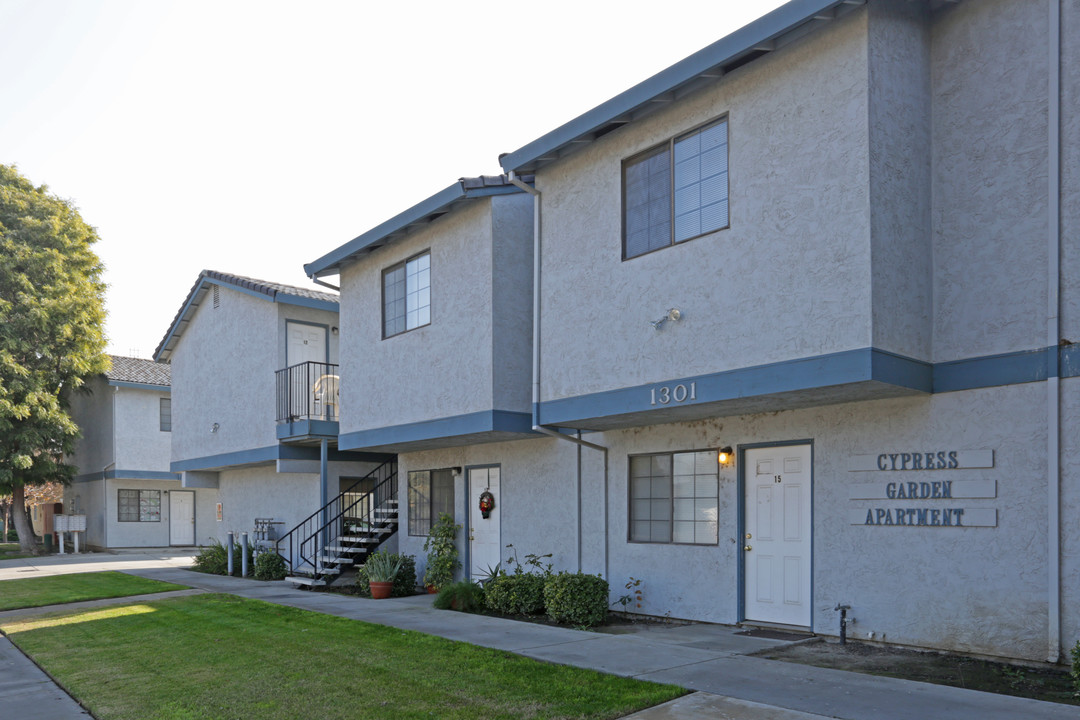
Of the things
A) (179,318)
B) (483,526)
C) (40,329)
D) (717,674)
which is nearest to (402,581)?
(483,526)

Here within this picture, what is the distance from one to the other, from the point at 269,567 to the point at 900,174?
50.2ft

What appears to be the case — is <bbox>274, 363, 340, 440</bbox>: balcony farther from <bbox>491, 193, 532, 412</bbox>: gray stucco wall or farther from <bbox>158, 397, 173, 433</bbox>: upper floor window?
<bbox>158, 397, 173, 433</bbox>: upper floor window

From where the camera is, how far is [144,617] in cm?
1287

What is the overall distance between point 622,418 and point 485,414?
8.61ft

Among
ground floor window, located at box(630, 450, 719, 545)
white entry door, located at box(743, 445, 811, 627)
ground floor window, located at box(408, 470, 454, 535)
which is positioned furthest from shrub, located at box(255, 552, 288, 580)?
white entry door, located at box(743, 445, 811, 627)

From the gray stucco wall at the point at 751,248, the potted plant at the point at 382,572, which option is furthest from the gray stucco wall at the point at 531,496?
the gray stucco wall at the point at 751,248

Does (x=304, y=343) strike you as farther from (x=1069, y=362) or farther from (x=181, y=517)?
(x=1069, y=362)

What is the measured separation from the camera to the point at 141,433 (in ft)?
101

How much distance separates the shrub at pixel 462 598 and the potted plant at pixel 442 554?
76.8 inches

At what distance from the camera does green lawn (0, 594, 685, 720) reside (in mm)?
7160

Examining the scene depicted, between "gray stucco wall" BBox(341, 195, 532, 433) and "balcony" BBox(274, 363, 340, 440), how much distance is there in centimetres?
265

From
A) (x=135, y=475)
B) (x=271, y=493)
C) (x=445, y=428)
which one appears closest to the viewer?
(x=445, y=428)

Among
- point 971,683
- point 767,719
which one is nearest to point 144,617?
point 767,719

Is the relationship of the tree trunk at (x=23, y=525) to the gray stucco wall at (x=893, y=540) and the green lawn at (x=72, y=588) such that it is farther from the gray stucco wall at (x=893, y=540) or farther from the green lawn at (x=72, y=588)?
the gray stucco wall at (x=893, y=540)
